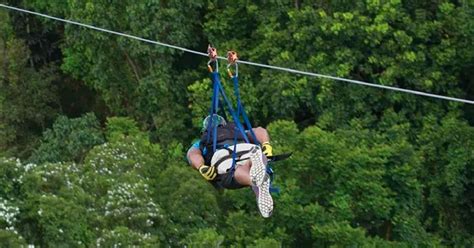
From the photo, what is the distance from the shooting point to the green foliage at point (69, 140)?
12.1 m

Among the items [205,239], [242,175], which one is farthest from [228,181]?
[205,239]

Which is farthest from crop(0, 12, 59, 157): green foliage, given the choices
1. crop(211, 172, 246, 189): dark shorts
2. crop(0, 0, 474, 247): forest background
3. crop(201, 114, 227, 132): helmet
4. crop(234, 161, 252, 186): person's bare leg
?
crop(234, 161, 252, 186): person's bare leg

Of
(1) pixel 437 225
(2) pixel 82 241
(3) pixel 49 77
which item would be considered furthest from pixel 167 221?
(3) pixel 49 77

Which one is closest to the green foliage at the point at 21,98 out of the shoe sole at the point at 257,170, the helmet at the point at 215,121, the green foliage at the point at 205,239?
the green foliage at the point at 205,239

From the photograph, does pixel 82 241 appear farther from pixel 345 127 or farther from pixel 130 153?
pixel 345 127

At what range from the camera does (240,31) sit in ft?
37.7

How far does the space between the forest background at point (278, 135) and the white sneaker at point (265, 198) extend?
2.94 metres

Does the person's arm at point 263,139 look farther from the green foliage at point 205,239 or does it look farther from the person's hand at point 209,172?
the green foliage at point 205,239

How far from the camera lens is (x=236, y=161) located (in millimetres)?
5152

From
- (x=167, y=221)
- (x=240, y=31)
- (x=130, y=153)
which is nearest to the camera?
(x=167, y=221)

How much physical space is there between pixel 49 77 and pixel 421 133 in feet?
20.8

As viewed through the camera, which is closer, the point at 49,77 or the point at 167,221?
the point at 167,221

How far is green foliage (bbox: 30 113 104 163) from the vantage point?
39.8 ft

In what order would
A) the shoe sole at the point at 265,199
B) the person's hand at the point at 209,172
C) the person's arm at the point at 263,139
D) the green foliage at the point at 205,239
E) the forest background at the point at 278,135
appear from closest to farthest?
the shoe sole at the point at 265,199 < the person's hand at the point at 209,172 < the person's arm at the point at 263,139 < the green foliage at the point at 205,239 < the forest background at the point at 278,135
